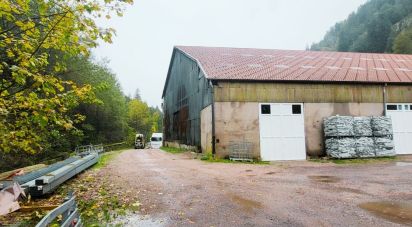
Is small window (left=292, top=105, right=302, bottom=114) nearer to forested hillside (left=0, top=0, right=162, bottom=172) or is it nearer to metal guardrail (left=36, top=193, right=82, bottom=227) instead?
forested hillside (left=0, top=0, right=162, bottom=172)

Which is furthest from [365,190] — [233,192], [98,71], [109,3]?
[98,71]

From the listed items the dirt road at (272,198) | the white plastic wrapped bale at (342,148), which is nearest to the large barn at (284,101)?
the white plastic wrapped bale at (342,148)

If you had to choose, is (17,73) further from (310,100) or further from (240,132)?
(310,100)

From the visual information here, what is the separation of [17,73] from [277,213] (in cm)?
538

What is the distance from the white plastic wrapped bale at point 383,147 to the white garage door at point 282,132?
161 inches

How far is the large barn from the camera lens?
17812mm

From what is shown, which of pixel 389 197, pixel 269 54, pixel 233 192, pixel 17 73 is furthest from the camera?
→ pixel 269 54

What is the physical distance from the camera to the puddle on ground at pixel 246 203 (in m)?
7.00

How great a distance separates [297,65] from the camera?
21891 mm

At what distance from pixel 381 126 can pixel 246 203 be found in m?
14.3

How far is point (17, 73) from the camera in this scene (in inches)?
190

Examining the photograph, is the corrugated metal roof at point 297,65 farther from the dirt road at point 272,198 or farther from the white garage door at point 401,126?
the dirt road at point 272,198

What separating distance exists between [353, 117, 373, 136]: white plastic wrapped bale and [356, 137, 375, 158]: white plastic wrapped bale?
33cm

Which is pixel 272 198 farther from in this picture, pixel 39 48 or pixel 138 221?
pixel 39 48
